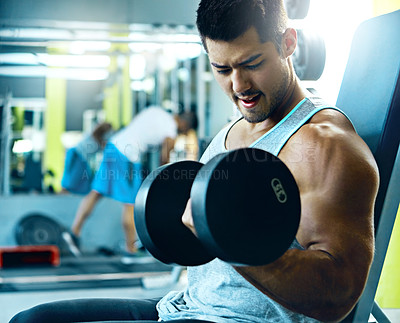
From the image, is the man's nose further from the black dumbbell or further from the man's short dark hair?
the black dumbbell

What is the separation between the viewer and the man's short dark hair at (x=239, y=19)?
834mm

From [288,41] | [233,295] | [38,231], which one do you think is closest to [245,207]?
[233,295]

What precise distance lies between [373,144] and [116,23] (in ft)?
11.1

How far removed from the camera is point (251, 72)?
864 mm

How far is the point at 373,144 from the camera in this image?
3.35 ft

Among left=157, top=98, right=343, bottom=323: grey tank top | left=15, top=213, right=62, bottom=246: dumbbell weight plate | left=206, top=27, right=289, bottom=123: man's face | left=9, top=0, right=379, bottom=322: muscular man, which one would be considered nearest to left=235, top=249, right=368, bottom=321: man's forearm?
left=9, top=0, right=379, bottom=322: muscular man

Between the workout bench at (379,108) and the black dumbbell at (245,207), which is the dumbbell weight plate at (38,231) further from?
the black dumbbell at (245,207)

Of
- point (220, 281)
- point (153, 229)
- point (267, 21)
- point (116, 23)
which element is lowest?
point (220, 281)

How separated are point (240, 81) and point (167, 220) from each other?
0.91 feet

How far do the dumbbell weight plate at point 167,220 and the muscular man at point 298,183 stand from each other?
0.10 meters

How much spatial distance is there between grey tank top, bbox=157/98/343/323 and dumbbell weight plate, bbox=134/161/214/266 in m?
0.10

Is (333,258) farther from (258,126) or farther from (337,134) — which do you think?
(258,126)

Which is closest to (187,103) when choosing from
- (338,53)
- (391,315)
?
(338,53)

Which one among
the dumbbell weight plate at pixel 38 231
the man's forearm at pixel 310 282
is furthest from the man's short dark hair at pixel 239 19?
the dumbbell weight plate at pixel 38 231
